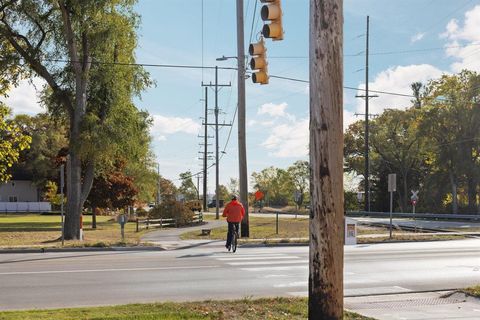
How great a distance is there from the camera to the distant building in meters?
89.4

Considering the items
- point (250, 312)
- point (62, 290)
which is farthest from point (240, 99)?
point (250, 312)

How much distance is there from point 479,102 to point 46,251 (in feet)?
148

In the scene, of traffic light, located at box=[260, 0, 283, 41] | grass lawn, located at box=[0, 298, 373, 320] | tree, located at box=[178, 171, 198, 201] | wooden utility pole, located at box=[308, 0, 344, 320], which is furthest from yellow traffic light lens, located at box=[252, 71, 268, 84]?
tree, located at box=[178, 171, 198, 201]

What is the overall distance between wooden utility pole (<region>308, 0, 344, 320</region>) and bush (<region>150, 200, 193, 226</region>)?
3312cm

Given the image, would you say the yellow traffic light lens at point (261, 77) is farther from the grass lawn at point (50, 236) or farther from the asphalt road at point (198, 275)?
the grass lawn at point (50, 236)

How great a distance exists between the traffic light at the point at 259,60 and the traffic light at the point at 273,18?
9.10 ft

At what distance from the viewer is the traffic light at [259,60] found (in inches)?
489

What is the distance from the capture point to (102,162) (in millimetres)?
27922

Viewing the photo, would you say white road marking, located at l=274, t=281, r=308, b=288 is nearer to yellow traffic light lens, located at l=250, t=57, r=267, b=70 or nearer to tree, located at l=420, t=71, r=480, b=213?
yellow traffic light lens, located at l=250, t=57, r=267, b=70

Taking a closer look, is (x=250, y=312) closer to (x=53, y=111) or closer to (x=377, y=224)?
(x=53, y=111)

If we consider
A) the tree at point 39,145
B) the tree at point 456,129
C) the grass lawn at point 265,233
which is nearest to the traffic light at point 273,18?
the grass lawn at point 265,233

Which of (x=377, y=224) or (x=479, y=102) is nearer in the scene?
(x=377, y=224)

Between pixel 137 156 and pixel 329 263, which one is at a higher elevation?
pixel 137 156

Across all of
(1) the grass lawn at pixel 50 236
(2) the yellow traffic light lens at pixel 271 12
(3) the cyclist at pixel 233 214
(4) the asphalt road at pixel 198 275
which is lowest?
(1) the grass lawn at pixel 50 236
